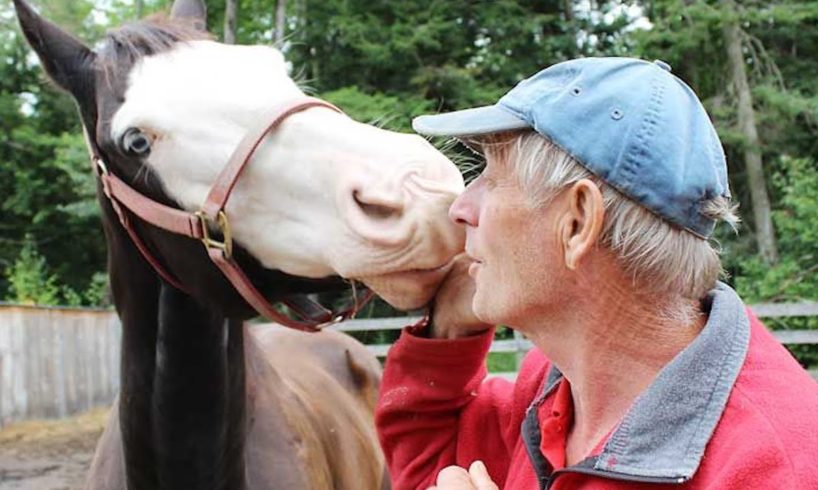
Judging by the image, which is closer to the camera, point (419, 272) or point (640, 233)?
point (640, 233)

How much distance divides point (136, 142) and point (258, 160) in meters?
0.30

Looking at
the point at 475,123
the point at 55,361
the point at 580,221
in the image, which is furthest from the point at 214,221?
the point at 55,361

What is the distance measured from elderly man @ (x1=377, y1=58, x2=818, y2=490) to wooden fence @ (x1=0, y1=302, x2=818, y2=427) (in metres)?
7.08

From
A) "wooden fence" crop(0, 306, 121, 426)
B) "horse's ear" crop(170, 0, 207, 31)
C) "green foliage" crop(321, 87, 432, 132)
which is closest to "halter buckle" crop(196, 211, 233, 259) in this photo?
"horse's ear" crop(170, 0, 207, 31)

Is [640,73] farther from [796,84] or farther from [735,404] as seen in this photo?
[796,84]

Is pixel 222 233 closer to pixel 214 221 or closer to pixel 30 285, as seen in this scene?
pixel 214 221

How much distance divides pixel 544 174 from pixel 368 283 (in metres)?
0.54

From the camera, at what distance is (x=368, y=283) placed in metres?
1.54

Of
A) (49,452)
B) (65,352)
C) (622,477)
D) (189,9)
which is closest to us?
(622,477)

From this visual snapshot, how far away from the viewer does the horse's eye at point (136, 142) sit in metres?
1.78

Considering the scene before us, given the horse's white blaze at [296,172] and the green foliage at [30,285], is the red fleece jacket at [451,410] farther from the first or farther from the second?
the green foliage at [30,285]

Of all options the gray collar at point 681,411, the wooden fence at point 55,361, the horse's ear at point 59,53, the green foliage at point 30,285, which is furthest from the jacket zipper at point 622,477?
the green foliage at point 30,285

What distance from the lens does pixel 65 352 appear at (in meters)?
9.45

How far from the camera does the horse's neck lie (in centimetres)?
A: 198
